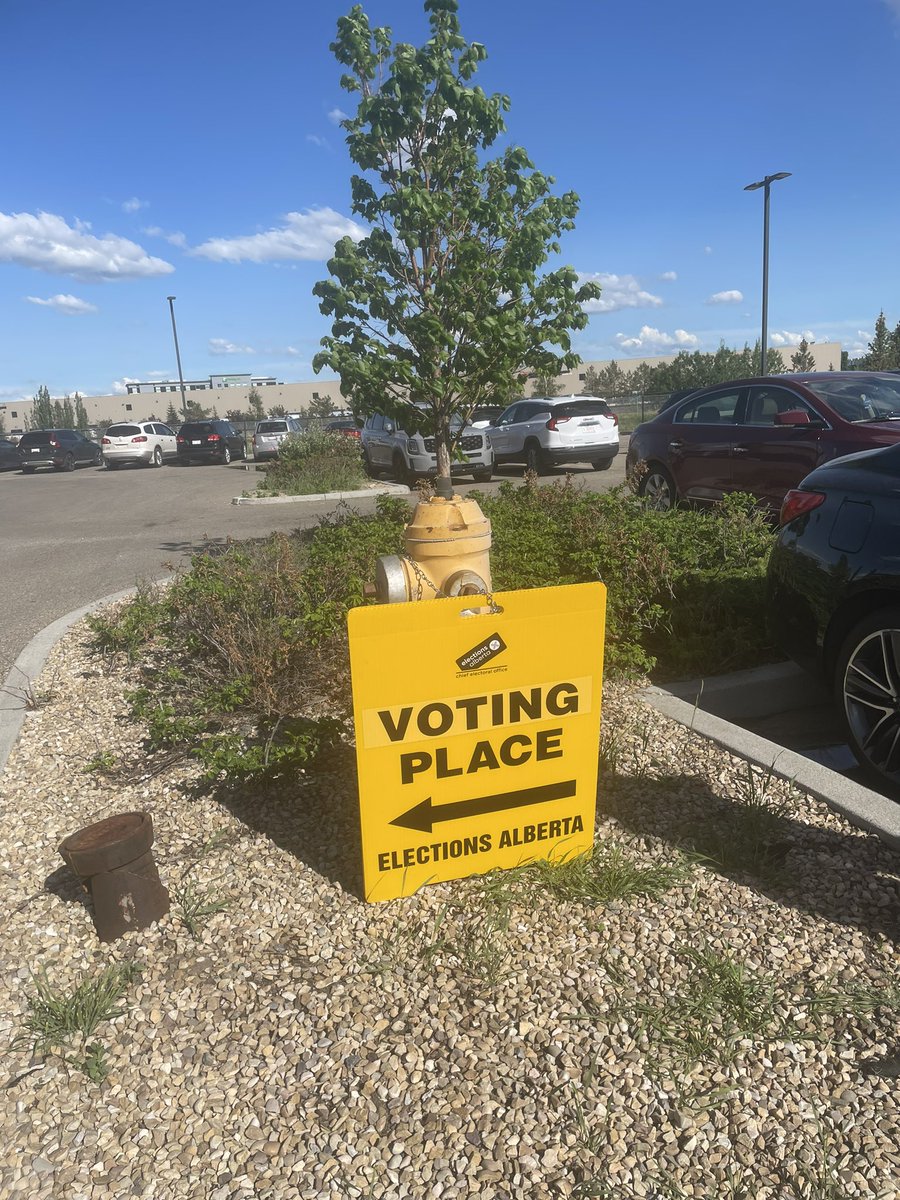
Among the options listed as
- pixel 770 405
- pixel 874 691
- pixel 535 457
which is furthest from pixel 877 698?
pixel 535 457

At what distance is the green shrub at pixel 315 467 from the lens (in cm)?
1756

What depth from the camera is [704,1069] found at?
7.05ft

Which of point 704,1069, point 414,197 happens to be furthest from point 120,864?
point 414,197

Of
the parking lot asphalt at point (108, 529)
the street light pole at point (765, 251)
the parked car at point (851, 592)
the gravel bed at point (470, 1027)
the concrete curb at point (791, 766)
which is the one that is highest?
the street light pole at point (765, 251)

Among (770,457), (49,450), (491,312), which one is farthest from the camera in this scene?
(49,450)

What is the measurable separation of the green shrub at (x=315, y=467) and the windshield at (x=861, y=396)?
11.1m

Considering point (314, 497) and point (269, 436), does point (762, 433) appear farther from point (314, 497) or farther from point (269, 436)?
point (269, 436)

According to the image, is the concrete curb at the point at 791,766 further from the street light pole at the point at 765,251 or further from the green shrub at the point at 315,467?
the street light pole at the point at 765,251

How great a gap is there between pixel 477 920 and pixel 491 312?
17.2 ft

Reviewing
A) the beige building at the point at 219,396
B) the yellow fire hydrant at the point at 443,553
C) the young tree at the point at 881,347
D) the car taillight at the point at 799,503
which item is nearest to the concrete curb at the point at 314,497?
the car taillight at the point at 799,503

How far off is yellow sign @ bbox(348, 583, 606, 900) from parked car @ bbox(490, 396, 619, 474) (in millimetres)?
15875

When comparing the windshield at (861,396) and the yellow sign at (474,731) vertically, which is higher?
the windshield at (861,396)

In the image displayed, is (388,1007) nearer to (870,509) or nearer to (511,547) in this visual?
(870,509)

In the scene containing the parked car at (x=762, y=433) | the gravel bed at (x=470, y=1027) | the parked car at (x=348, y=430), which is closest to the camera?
the gravel bed at (x=470, y=1027)
